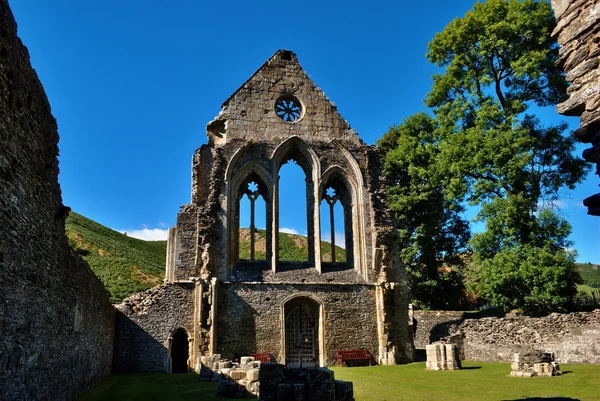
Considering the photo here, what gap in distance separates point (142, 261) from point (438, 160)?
28606mm

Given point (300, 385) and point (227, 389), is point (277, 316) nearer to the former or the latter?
point (227, 389)

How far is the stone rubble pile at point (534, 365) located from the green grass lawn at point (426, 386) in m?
0.31

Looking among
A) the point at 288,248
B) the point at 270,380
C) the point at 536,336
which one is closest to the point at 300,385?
the point at 270,380

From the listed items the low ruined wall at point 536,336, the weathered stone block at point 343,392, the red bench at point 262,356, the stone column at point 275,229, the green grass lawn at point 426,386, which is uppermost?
the stone column at point 275,229

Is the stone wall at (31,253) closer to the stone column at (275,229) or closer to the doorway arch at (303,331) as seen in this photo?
the stone column at (275,229)

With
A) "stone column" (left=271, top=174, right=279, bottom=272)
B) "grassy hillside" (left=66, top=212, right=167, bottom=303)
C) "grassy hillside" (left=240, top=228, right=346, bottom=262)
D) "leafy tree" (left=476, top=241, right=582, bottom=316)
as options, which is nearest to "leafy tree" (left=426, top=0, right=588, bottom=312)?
"leafy tree" (left=476, top=241, right=582, bottom=316)

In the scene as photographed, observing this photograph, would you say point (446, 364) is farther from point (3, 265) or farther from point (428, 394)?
point (3, 265)

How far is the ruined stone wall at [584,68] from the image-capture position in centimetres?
536

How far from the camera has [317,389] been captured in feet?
25.4

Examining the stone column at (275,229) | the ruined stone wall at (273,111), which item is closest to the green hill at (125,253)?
the stone column at (275,229)

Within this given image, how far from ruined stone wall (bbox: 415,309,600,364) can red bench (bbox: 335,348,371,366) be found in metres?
4.31

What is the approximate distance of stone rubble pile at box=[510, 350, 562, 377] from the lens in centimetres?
1276

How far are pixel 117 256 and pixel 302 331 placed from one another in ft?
88.6

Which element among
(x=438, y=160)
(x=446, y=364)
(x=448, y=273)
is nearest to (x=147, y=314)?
(x=446, y=364)
